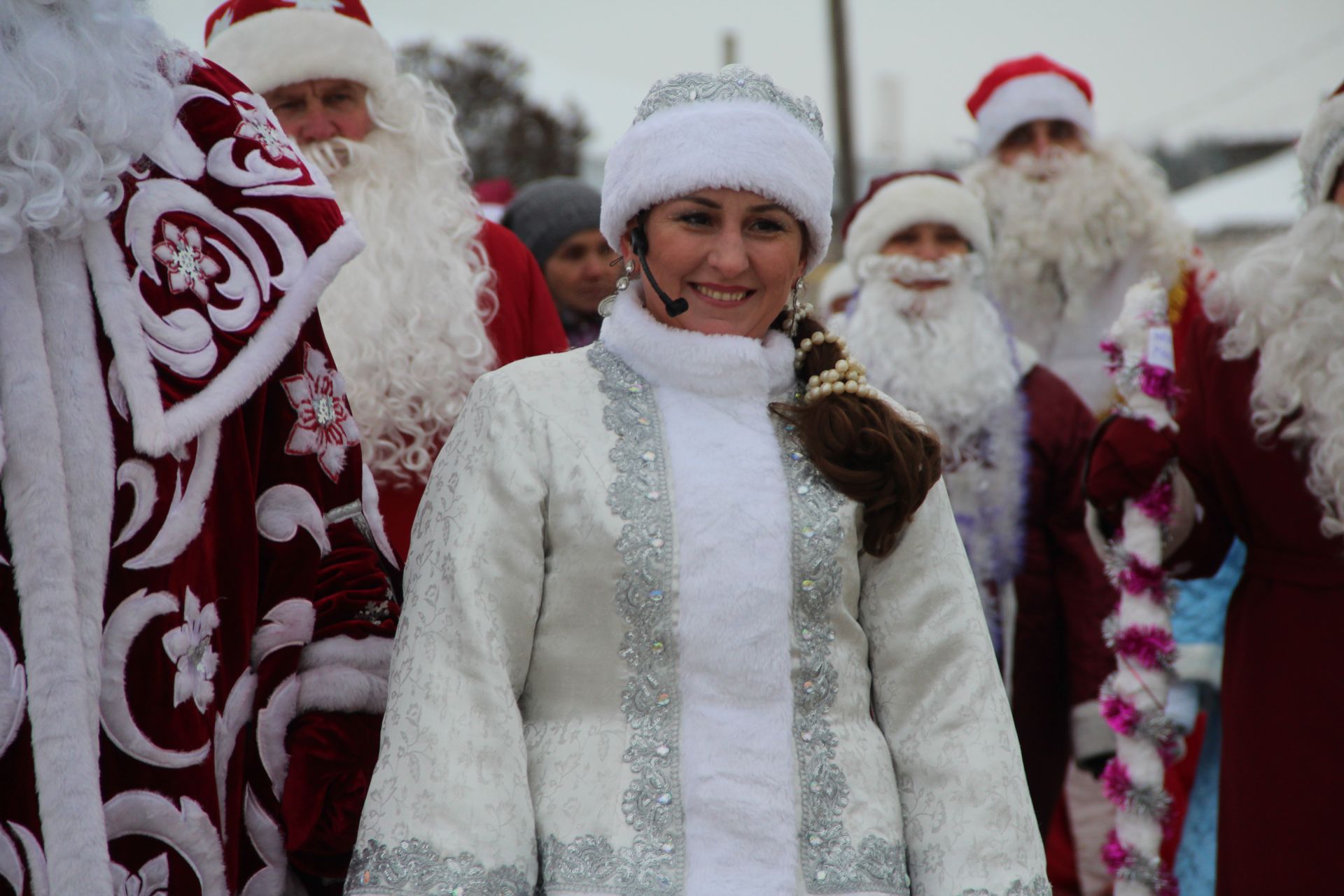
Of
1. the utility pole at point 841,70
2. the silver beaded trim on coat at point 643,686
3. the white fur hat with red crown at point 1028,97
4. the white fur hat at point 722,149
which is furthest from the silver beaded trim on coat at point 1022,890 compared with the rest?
the utility pole at point 841,70

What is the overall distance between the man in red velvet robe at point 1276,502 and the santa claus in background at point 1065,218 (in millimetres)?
1842

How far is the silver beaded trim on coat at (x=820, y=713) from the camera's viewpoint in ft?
7.90

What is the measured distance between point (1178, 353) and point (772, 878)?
4.29 m

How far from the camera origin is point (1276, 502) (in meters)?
3.80

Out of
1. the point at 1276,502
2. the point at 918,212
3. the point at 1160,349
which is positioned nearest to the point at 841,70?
the point at 918,212

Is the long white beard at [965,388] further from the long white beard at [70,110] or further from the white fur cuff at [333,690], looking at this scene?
the long white beard at [70,110]

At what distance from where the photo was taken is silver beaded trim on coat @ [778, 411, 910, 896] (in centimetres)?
241

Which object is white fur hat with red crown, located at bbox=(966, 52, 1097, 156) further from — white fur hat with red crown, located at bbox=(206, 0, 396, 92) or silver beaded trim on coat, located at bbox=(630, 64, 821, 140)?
silver beaded trim on coat, located at bbox=(630, 64, 821, 140)

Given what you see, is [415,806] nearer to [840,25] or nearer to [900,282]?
[900,282]

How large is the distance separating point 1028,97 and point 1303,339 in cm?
281

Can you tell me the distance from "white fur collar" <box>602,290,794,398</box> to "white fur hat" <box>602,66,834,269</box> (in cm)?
22

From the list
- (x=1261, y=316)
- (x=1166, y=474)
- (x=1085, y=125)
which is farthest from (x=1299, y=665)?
(x=1085, y=125)

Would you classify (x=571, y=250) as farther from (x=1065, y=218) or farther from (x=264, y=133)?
(x=264, y=133)

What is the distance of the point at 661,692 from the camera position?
244cm
